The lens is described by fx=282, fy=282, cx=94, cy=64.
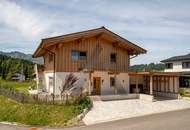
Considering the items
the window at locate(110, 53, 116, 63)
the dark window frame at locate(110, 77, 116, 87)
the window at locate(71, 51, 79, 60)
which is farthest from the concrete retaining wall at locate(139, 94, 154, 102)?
the window at locate(71, 51, 79, 60)

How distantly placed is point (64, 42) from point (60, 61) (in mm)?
2012

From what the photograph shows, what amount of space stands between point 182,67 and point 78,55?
31.1 metres

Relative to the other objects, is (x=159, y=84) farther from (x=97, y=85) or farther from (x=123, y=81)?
(x=97, y=85)

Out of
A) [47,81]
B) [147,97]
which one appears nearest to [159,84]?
[147,97]

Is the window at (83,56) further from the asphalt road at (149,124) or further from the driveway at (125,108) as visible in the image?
the asphalt road at (149,124)

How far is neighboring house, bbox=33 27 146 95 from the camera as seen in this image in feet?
95.3

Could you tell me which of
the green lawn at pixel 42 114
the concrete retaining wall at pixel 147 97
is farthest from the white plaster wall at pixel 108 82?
the green lawn at pixel 42 114

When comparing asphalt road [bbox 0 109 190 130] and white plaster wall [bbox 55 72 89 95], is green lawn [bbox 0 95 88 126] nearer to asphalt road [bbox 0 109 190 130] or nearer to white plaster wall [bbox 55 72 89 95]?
asphalt road [bbox 0 109 190 130]

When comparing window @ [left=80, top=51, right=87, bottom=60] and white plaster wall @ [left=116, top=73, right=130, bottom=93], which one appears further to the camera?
white plaster wall @ [left=116, top=73, right=130, bottom=93]

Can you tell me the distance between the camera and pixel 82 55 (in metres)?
30.7

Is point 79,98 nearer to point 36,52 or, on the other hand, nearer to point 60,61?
point 60,61

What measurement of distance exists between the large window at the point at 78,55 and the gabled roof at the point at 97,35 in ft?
5.27

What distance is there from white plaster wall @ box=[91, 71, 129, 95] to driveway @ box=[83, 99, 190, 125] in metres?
3.49

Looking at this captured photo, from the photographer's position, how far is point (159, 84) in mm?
34188
